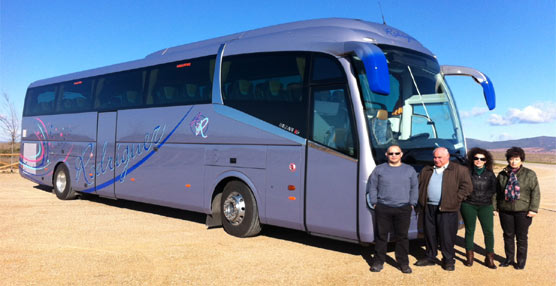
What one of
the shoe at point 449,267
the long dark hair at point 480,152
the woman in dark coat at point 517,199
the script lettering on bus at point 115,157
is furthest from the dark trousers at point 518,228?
the script lettering on bus at point 115,157

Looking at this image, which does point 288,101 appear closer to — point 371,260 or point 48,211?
point 371,260

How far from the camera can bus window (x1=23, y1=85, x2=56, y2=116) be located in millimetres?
15255

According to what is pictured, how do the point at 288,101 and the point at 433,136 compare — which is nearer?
the point at 433,136

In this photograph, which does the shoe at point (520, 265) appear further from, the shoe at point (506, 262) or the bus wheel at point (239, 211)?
the bus wheel at point (239, 211)

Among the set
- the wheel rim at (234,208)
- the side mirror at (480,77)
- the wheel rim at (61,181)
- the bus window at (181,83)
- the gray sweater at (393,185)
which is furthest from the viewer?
the wheel rim at (61,181)

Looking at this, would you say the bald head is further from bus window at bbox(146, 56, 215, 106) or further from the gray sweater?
bus window at bbox(146, 56, 215, 106)

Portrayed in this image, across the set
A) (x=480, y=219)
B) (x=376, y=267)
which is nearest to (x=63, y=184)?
(x=376, y=267)

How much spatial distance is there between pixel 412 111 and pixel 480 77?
6.75 ft

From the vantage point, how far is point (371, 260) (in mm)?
7406

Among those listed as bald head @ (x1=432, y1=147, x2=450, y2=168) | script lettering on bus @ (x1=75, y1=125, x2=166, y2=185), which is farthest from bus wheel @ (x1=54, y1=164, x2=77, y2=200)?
bald head @ (x1=432, y1=147, x2=450, y2=168)

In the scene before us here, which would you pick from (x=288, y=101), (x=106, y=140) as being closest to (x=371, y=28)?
(x=288, y=101)

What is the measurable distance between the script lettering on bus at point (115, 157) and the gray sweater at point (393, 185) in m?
5.68

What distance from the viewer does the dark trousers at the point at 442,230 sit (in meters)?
6.77

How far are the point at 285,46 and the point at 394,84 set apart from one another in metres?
1.99
